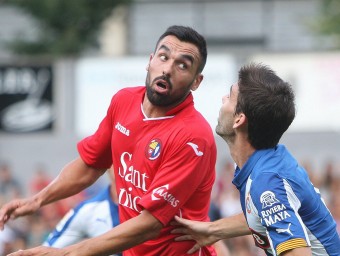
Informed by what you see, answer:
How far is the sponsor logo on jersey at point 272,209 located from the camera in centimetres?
512

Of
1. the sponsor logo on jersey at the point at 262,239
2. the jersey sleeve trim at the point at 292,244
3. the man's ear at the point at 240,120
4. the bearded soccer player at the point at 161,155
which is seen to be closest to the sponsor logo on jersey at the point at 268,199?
the jersey sleeve trim at the point at 292,244

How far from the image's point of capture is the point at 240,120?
5.49 m

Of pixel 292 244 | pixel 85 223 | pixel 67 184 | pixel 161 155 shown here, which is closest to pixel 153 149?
pixel 161 155

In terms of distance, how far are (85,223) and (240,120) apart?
2.64 meters

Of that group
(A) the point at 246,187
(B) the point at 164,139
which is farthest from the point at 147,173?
(A) the point at 246,187

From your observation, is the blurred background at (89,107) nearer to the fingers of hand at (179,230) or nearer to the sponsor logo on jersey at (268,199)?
the fingers of hand at (179,230)

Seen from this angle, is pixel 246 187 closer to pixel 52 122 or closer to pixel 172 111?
pixel 172 111

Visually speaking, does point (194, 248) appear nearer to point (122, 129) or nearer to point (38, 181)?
point (122, 129)

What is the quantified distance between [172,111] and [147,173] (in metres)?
0.40

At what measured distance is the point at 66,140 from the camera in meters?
18.2

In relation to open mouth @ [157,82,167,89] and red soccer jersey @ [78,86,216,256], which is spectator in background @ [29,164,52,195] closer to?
red soccer jersey @ [78,86,216,256]

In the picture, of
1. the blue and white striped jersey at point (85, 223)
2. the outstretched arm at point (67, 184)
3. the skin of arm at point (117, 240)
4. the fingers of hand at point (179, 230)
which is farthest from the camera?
the blue and white striped jersey at point (85, 223)

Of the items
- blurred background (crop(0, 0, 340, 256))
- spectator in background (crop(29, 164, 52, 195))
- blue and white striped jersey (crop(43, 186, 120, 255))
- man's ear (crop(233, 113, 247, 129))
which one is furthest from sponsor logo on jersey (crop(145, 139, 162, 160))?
spectator in background (crop(29, 164, 52, 195))

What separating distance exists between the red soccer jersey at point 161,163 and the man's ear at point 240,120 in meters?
0.44
